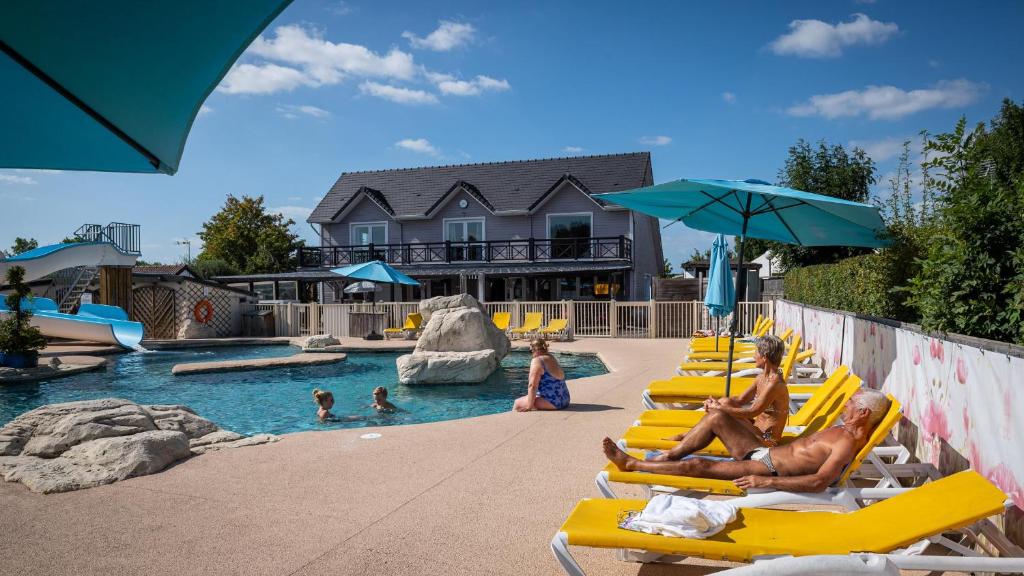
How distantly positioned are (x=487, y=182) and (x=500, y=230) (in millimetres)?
2977

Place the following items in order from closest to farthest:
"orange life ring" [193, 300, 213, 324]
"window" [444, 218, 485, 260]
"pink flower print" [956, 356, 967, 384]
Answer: "pink flower print" [956, 356, 967, 384] < "orange life ring" [193, 300, 213, 324] < "window" [444, 218, 485, 260]

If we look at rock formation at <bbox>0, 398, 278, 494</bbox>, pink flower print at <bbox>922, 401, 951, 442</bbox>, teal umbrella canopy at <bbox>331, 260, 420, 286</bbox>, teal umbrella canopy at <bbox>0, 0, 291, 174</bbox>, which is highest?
teal umbrella canopy at <bbox>0, 0, 291, 174</bbox>

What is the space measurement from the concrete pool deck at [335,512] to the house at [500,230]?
66.0 feet

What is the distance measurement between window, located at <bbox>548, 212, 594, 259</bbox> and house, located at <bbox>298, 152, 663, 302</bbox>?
44 mm

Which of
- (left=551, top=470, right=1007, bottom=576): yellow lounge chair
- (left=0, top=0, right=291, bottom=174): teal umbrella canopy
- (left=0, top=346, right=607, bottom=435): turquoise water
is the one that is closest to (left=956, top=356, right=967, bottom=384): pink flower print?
(left=551, top=470, right=1007, bottom=576): yellow lounge chair

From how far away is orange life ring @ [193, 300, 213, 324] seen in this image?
23.0 metres

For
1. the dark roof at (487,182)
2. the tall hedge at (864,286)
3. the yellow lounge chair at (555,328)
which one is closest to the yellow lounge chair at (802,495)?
the tall hedge at (864,286)

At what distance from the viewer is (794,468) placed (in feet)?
12.6

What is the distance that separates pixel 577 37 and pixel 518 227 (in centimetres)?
1598

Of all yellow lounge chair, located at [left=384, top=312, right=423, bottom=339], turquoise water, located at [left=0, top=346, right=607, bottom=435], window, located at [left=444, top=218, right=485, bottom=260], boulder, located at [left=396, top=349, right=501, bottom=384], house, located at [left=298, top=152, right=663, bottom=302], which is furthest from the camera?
window, located at [left=444, top=218, right=485, bottom=260]

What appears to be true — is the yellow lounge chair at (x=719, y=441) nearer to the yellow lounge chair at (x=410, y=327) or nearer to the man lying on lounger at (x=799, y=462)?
the man lying on lounger at (x=799, y=462)

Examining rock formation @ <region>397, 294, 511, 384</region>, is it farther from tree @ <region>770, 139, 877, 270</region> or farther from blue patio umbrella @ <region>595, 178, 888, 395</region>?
tree @ <region>770, 139, 877, 270</region>

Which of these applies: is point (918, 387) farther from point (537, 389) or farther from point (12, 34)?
point (12, 34)

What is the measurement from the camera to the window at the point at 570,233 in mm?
27172
